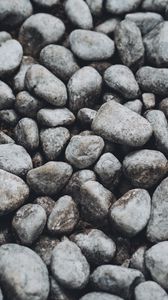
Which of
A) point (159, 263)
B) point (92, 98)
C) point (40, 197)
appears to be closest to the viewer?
point (159, 263)

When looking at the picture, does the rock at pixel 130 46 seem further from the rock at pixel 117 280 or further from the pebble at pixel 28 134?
the rock at pixel 117 280

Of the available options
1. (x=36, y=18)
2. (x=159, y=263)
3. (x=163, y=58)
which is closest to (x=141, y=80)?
(x=163, y=58)

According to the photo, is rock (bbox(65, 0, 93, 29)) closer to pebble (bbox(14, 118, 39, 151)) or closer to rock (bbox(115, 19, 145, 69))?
rock (bbox(115, 19, 145, 69))

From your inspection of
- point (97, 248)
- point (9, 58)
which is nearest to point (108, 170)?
point (97, 248)

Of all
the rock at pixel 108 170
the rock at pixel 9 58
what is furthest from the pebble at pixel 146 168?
the rock at pixel 9 58

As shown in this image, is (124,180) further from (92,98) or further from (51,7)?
(51,7)

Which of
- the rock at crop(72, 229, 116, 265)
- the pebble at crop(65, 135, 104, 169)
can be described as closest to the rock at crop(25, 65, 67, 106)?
the pebble at crop(65, 135, 104, 169)
